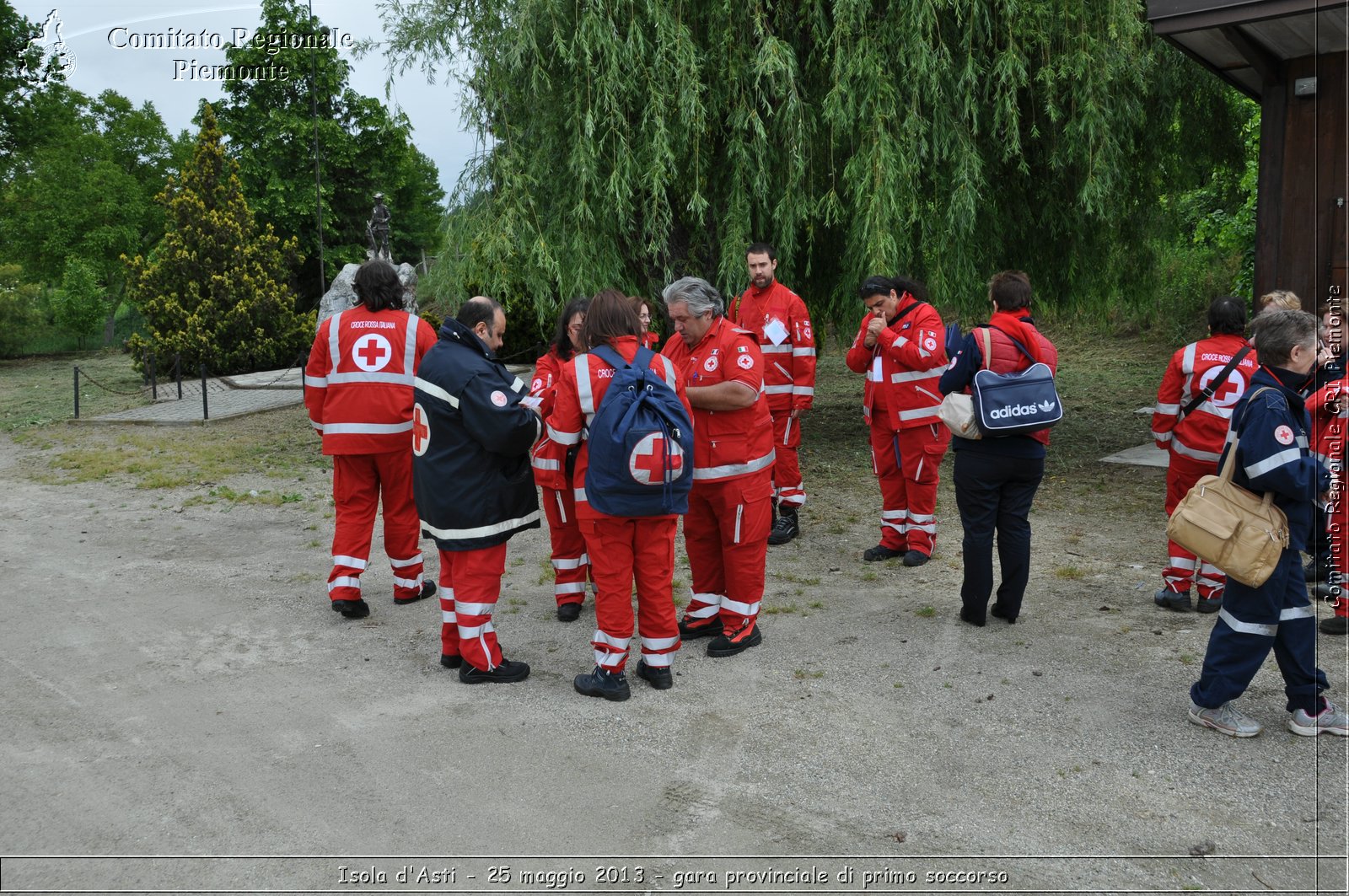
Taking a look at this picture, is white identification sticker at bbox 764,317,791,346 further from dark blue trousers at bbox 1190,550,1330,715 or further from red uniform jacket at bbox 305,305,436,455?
dark blue trousers at bbox 1190,550,1330,715

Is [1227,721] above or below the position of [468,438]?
below

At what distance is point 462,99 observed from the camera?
9930 millimetres

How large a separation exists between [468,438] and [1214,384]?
395 centimetres

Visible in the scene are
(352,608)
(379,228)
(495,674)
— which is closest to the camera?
(495,674)

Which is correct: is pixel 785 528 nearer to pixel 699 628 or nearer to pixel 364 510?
pixel 699 628

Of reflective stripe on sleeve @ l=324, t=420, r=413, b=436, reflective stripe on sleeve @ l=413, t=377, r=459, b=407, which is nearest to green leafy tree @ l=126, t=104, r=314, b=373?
reflective stripe on sleeve @ l=324, t=420, r=413, b=436

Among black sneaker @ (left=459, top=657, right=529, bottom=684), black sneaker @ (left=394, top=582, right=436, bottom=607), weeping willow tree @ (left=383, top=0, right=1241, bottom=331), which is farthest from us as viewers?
weeping willow tree @ (left=383, top=0, right=1241, bottom=331)

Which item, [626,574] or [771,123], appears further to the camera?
[771,123]

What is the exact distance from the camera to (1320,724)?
14.1 feet

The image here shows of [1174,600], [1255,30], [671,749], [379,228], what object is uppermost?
[1255,30]

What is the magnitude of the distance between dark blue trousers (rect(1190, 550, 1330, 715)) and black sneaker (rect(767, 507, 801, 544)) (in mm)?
3732

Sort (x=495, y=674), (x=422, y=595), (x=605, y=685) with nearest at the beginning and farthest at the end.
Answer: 1. (x=605, y=685)
2. (x=495, y=674)
3. (x=422, y=595)

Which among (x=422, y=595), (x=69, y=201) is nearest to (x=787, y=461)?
(x=422, y=595)

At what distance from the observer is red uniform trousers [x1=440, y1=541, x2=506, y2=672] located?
507cm
